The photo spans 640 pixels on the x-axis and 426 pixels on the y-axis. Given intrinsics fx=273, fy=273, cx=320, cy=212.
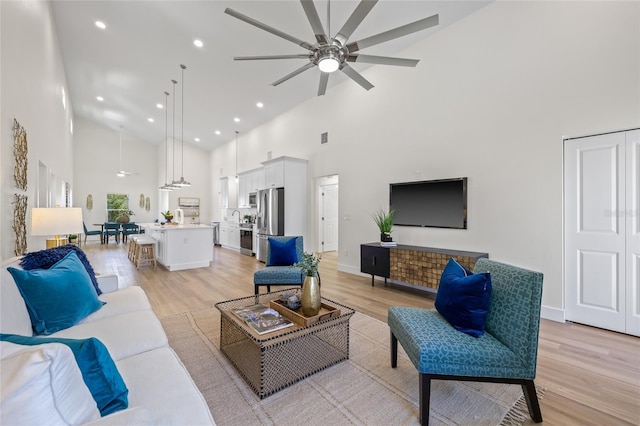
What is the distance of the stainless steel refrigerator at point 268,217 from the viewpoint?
643 cm

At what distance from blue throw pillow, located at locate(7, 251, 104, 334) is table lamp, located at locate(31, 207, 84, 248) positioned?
1.06m

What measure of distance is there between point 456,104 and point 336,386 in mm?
3908

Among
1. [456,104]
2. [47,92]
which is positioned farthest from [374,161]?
[47,92]

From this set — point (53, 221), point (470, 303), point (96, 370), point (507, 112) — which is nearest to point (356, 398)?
point (470, 303)

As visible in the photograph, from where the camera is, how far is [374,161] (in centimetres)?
508

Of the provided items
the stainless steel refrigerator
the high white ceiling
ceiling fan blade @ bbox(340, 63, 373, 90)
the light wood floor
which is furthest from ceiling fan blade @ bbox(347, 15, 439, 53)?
the stainless steel refrigerator

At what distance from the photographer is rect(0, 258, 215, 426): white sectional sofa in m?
0.85

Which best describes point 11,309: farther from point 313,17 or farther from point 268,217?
point 268,217

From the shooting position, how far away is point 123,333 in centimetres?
175

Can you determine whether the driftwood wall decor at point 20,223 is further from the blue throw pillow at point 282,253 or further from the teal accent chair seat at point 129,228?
the teal accent chair seat at point 129,228

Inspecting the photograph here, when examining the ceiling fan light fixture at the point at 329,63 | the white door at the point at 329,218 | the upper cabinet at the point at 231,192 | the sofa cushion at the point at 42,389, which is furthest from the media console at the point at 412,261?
the upper cabinet at the point at 231,192

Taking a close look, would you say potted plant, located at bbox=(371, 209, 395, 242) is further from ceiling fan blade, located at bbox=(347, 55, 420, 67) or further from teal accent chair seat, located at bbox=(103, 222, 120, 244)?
teal accent chair seat, located at bbox=(103, 222, 120, 244)

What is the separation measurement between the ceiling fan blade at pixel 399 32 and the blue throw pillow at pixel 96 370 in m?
2.65

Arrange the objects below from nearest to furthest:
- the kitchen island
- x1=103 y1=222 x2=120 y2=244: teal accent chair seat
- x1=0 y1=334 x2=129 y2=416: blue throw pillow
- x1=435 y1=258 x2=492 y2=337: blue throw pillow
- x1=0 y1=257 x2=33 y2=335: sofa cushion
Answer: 1. x1=0 y1=334 x2=129 y2=416: blue throw pillow
2. x1=0 y1=257 x2=33 y2=335: sofa cushion
3. x1=435 y1=258 x2=492 y2=337: blue throw pillow
4. the kitchen island
5. x1=103 y1=222 x2=120 y2=244: teal accent chair seat
